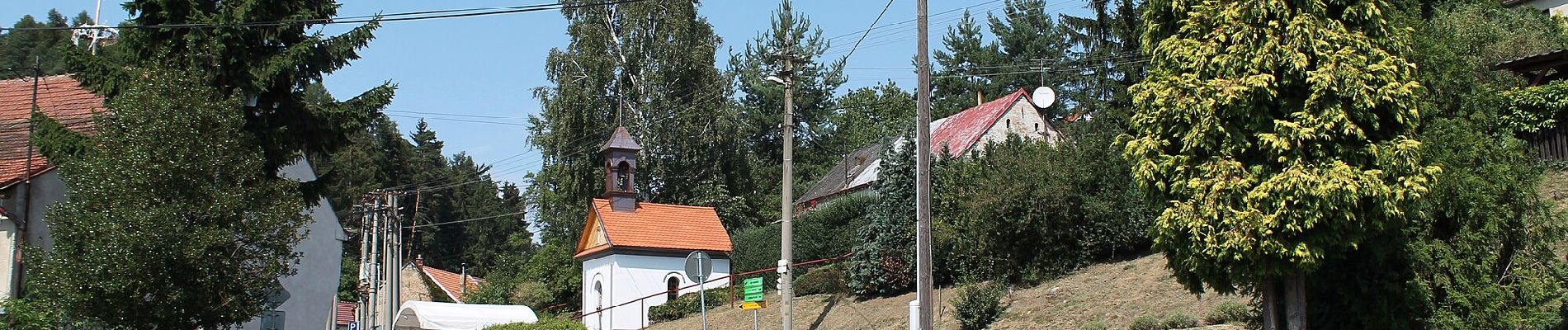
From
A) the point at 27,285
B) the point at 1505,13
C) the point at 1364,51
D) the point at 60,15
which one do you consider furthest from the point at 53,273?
the point at 60,15

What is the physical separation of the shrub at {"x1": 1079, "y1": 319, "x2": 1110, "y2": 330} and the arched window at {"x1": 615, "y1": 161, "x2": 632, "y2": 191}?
2537 centimetres

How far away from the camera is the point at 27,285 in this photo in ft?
63.0

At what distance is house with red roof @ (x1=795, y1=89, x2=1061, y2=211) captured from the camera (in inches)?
1916

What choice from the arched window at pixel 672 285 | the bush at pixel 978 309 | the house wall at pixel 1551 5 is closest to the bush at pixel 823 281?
the arched window at pixel 672 285

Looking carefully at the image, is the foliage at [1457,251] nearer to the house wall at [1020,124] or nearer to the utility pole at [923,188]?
the utility pole at [923,188]

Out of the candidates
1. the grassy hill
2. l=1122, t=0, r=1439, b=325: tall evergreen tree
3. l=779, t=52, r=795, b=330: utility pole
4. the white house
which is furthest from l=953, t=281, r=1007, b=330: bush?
the white house

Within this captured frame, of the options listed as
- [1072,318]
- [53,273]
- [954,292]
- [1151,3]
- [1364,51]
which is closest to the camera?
[1364,51]

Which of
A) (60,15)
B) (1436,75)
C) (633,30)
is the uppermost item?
(60,15)

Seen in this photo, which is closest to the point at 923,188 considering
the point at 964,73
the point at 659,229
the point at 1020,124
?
the point at 659,229

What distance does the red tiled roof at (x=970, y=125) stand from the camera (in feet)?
160

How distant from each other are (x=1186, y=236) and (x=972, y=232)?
15041mm

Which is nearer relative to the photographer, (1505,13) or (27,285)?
(27,285)

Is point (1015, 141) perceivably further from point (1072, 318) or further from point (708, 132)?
point (708, 132)

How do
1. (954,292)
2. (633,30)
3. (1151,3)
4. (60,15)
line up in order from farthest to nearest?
(60,15) → (633,30) → (954,292) → (1151,3)
